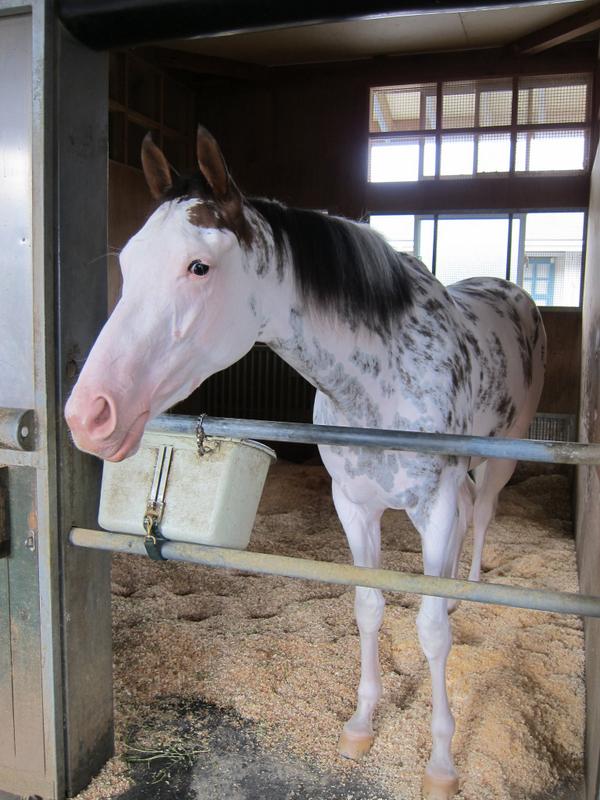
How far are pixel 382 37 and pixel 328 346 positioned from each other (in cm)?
516

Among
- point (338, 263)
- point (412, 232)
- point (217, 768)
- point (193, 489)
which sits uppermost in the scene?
point (412, 232)

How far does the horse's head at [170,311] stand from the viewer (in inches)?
43.1

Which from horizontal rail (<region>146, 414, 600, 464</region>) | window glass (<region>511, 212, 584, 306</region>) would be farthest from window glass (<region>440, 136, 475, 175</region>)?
horizontal rail (<region>146, 414, 600, 464</region>)

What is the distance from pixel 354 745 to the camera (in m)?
1.81

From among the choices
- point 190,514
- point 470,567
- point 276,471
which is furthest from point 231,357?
point 276,471

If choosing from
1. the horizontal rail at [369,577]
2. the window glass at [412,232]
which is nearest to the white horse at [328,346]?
the horizontal rail at [369,577]

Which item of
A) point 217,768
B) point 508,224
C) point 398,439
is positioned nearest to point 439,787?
point 217,768

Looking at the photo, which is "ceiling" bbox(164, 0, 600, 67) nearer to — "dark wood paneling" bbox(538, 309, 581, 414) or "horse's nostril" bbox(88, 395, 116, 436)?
"dark wood paneling" bbox(538, 309, 581, 414)

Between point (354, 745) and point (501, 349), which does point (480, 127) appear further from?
point (354, 745)

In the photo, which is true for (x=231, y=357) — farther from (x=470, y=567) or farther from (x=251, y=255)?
(x=470, y=567)

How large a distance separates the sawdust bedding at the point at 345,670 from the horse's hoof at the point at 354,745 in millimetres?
27

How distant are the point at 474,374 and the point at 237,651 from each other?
4.24 feet

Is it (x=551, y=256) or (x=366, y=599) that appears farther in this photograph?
(x=551, y=256)

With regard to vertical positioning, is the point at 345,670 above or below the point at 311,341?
below
